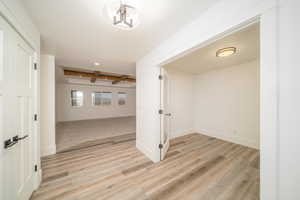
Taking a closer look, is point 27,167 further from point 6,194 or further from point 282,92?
point 282,92

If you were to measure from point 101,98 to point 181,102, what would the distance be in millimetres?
6070

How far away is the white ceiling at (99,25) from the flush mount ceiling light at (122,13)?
0.32ft

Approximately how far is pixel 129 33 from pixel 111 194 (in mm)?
2487

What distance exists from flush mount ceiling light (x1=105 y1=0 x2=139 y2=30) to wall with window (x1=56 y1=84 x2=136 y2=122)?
23.1 ft

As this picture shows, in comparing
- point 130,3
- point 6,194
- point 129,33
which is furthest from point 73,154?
point 130,3

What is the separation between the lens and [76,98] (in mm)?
6855

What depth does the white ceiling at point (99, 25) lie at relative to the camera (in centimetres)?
120

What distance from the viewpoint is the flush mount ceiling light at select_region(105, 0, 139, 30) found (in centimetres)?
105

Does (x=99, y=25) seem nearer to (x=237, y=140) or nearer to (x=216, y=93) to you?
(x=216, y=93)

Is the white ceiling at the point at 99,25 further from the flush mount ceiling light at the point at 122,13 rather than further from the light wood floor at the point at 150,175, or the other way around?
the light wood floor at the point at 150,175

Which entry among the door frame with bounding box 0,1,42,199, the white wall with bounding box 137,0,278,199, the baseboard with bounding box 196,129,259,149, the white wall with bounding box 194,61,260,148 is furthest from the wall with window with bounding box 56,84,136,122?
the white wall with bounding box 137,0,278,199

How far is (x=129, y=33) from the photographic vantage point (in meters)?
1.73

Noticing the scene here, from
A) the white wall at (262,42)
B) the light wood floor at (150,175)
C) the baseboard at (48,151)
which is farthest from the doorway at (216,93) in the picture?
the baseboard at (48,151)

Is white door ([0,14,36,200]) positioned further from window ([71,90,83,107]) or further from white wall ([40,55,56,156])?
window ([71,90,83,107])
